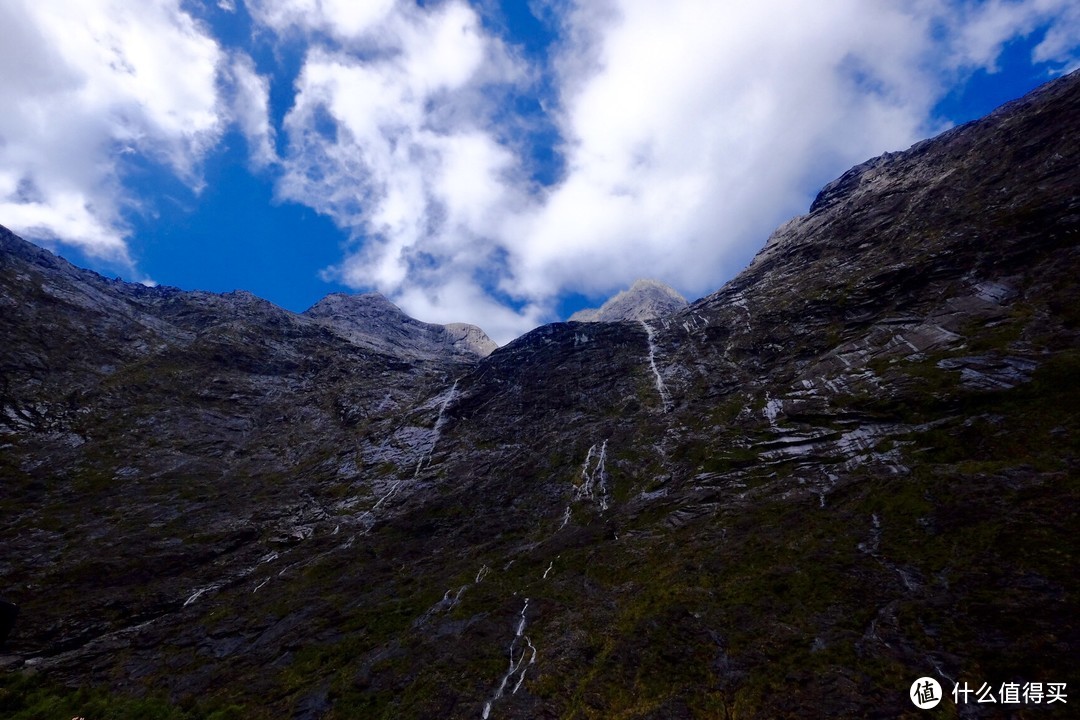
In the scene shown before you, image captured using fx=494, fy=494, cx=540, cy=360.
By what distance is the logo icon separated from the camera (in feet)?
72.1

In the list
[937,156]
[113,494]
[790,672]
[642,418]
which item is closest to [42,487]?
[113,494]

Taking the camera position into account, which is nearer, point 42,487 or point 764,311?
point 42,487

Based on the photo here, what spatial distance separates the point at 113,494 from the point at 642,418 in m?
74.1

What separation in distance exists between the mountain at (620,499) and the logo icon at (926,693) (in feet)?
2.57

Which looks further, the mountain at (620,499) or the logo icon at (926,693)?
the mountain at (620,499)

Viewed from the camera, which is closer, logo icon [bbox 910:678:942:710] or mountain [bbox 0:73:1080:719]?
logo icon [bbox 910:678:942:710]

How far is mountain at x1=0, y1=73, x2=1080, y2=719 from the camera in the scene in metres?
29.4

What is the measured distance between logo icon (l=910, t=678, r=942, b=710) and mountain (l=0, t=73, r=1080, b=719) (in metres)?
0.78

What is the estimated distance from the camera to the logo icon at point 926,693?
21969 mm

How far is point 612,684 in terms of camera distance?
3039cm

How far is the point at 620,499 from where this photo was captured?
58531mm

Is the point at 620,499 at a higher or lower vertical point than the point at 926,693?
higher

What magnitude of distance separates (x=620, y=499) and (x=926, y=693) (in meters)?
36.9

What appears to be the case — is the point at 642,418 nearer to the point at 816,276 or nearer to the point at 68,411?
the point at 816,276
